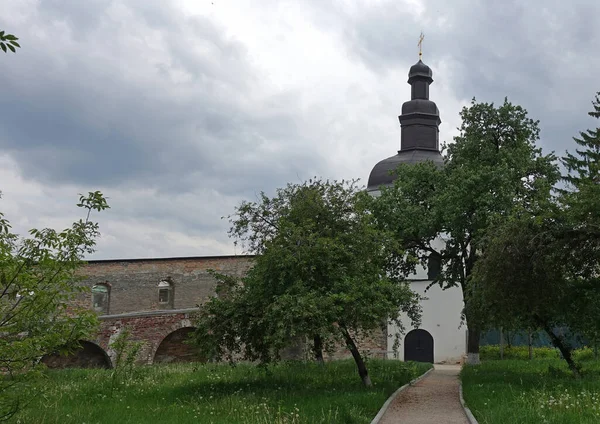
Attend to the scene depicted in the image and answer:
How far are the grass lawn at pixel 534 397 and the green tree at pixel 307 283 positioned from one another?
8.72 ft

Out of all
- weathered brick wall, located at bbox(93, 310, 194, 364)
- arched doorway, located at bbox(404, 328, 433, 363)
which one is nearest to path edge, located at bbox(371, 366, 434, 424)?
weathered brick wall, located at bbox(93, 310, 194, 364)

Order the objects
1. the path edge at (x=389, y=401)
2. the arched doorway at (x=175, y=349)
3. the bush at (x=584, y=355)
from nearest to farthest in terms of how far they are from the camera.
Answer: the path edge at (x=389, y=401)
the bush at (x=584, y=355)
the arched doorway at (x=175, y=349)

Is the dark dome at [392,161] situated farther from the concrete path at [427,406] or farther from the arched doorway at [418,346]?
the concrete path at [427,406]

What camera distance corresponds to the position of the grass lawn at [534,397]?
35.1 ft

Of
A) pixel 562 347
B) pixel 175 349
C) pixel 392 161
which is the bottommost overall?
pixel 175 349

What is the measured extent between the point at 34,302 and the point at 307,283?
27.6 ft

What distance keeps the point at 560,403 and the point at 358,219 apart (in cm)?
681

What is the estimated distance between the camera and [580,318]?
16594 mm

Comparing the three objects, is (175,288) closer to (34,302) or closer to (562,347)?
(562,347)

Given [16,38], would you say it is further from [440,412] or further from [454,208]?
[454,208]

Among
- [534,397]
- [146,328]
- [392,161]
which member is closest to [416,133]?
[392,161]

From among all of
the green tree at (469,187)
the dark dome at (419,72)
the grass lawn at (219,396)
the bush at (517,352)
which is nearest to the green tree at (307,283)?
the grass lawn at (219,396)

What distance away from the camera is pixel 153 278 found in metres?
33.7

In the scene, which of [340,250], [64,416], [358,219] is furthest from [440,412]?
[64,416]
